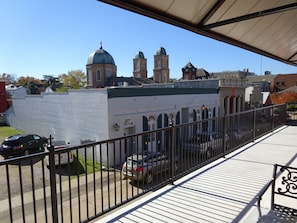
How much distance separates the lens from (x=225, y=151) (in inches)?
191

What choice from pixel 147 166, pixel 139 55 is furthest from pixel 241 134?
pixel 139 55

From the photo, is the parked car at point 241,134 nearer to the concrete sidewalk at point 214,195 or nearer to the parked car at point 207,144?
the parked car at point 207,144

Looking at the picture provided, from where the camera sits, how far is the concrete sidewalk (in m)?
2.59

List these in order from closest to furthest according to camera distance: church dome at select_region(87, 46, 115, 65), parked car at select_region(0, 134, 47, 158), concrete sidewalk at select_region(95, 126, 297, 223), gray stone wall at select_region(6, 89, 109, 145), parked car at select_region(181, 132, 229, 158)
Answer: concrete sidewalk at select_region(95, 126, 297, 223) → parked car at select_region(181, 132, 229, 158) → gray stone wall at select_region(6, 89, 109, 145) → parked car at select_region(0, 134, 47, 158) → church dome at select_region(87, 46, 115, 65)

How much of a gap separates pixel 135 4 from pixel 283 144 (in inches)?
201

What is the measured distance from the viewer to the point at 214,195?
308 centimetres

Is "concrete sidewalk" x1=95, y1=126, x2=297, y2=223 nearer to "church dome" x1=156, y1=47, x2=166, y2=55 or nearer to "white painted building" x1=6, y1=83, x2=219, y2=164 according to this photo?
"white painted building" x1=6, y1=83, x2=219, y2=164

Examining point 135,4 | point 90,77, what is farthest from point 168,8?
point 90,77

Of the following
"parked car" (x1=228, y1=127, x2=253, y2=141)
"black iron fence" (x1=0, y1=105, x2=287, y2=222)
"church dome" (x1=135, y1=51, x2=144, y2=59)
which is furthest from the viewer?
"church dome" (x1=135, y1=51, x2=144, y2=59)

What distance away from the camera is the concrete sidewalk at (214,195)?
8.50 ft

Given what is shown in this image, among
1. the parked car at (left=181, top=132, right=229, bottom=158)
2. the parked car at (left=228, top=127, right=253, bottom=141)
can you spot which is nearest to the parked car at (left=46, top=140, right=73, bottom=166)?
the parked car at (left=181, top=132, right=229, bottom=158)

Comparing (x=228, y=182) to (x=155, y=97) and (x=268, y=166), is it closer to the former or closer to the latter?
Answer: (x=268, y=166)

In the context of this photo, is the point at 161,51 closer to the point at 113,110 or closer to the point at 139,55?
the point at 139,55

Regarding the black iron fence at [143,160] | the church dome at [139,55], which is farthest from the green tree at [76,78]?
the black iron fence at [143,160]
